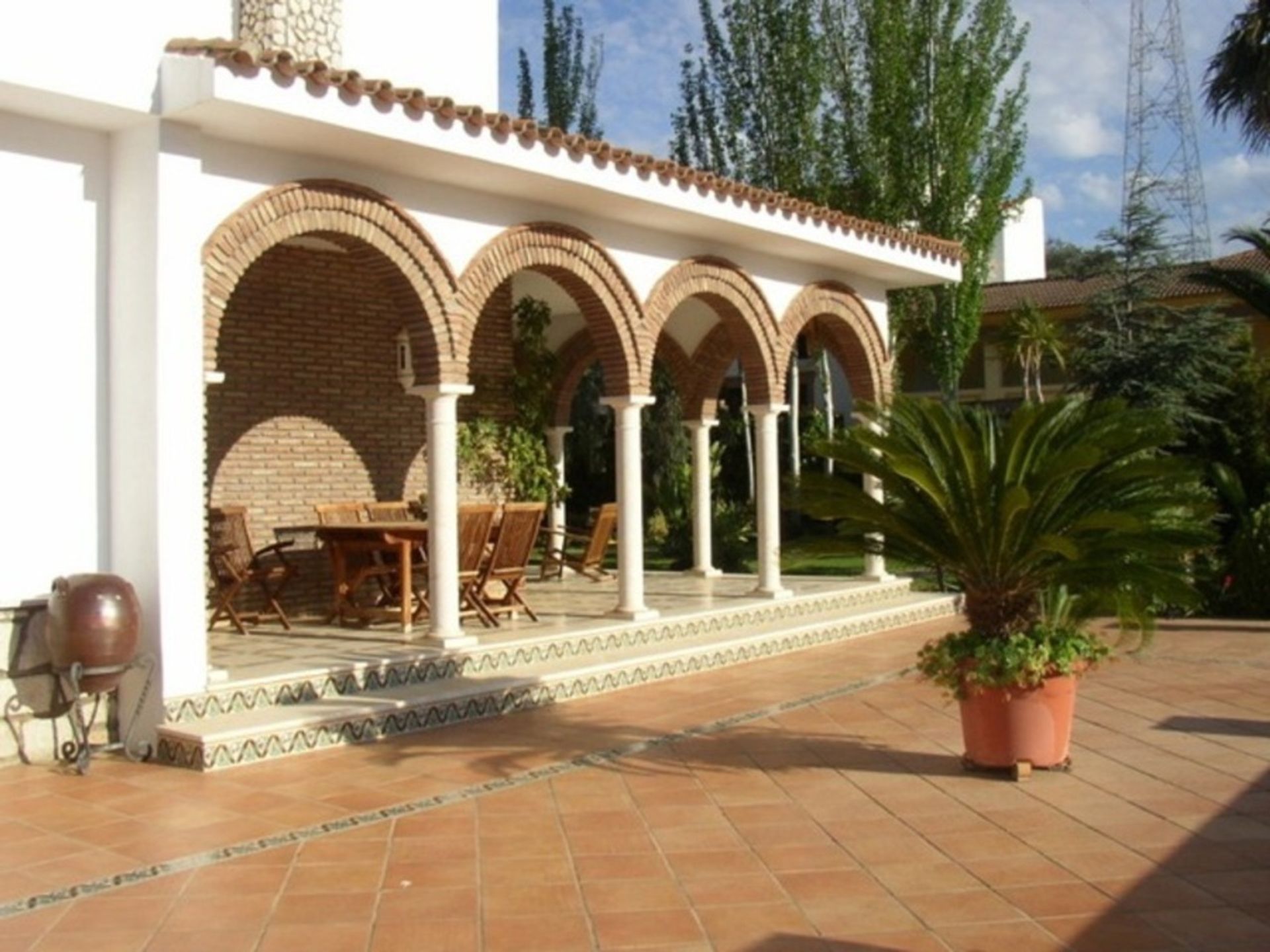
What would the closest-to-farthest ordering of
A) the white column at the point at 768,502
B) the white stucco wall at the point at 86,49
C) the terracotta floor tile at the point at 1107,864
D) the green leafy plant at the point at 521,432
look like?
the terracotta floor tile at the point at 1107,864
the white stucco wall at the point at 86,49
the white column at the point at 768,502
the green leafy plant at the point at 521,432

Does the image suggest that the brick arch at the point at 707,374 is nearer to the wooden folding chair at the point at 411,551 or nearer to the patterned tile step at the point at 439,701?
the patterned tile step at the point at 439,701

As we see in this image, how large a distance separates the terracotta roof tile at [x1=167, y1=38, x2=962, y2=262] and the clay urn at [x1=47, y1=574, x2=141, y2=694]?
3.03 metres

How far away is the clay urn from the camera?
22.7 ft

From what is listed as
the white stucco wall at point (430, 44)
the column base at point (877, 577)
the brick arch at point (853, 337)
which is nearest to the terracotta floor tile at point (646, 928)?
the white stucco wall at point (430, 44)

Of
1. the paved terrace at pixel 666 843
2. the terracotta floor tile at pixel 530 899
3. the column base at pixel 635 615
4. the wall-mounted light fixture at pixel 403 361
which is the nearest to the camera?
the paved terrace at pixel 666 843

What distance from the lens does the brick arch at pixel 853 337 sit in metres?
14.0

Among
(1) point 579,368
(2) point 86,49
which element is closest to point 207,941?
(2) point 86,49

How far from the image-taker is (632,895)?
16.3 feet

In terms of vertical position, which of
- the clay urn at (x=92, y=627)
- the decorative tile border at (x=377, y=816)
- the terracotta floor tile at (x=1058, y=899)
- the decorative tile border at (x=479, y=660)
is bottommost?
the terracotta floor tile at (x=1058, y=899)

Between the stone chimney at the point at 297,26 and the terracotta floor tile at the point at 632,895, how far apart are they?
6.92 metres

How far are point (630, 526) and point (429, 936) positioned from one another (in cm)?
652

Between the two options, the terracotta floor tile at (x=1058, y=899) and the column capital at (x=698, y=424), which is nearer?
the terracotta floor tile at (x=1058, y=899)

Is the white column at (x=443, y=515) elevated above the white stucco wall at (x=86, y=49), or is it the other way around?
the white stucco wall at (x=86, y=49)

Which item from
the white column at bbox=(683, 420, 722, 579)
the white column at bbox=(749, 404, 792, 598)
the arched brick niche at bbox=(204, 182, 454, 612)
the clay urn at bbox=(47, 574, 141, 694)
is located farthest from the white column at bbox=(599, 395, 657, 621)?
the clay urn at bbox=(47, 574, 141, 694)
